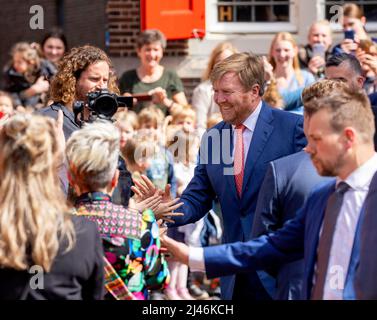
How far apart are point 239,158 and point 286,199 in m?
1.15

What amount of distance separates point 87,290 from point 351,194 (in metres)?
1.20

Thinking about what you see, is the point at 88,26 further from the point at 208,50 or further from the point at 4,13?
the point at 208,50

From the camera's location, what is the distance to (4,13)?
666 inches

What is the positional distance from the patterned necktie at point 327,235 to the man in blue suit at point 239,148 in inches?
67.2

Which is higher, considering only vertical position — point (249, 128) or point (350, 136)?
point (350, 136)

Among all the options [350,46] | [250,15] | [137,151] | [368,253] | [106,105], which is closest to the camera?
[368,253]

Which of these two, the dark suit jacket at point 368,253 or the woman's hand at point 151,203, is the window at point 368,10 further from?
the dark suit jacket at point 368,253

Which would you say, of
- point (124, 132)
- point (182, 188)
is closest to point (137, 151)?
point (124, 132)

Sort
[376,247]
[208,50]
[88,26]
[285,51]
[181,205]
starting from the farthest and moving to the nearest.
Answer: [88,26] < [208,50] < [285,51] < [181,205] < [376,247]

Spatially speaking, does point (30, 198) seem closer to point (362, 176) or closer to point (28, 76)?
point (362, 176)

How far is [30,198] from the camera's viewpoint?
462 cm

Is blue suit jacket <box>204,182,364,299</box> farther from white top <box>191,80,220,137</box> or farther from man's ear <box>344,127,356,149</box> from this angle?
white top <box>191,80,220,137</box>

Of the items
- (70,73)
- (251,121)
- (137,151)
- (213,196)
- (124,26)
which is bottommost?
(137,151)
